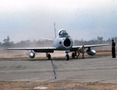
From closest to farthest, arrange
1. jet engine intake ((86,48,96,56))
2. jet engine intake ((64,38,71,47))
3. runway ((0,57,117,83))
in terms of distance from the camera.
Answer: runway ((0,57,117,83)) → jet engine intake ((64,38,71,47)) → jet engine intake ((86,48,96,56))

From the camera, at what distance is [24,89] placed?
1363cm

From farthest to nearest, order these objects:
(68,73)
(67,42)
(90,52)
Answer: (90,52), (67,42), (68,73)

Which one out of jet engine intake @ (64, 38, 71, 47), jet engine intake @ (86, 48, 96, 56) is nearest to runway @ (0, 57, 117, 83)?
jet engine intake @ (64, 38, 71, 47)

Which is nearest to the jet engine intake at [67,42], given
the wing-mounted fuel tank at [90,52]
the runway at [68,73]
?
the wing-mounted fuel tank at [90,52]

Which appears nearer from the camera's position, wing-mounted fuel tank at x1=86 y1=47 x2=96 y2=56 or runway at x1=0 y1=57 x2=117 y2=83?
runway at x1=0 y1=57 x2=117 y2=83

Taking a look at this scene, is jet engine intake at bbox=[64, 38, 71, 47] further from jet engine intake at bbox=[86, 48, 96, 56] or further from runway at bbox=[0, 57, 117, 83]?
runway at bbox=[0, 57, 117, 83]

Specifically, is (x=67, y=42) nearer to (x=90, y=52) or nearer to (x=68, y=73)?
(x=90, y=52)

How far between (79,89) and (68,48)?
97.5ft

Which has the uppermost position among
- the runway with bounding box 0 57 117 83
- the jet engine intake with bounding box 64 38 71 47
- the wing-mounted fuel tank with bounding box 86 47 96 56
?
the jet engine intake with bounding box 64 38 71 47

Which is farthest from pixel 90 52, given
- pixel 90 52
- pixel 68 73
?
pixel 68 73

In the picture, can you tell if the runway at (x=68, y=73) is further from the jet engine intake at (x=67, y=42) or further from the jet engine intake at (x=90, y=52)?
the jet engine intake at (x=90, y=52)

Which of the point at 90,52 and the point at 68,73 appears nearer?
the point at 68,73

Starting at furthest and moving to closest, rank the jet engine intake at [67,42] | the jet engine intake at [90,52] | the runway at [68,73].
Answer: the jet engine intake at [90,52] → the jet engine intake at [67,42] → the runway at [68,73]

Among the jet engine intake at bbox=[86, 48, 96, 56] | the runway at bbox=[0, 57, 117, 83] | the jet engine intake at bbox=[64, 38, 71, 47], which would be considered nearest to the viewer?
the runway at bbox=[0, 57, 117, 83]
